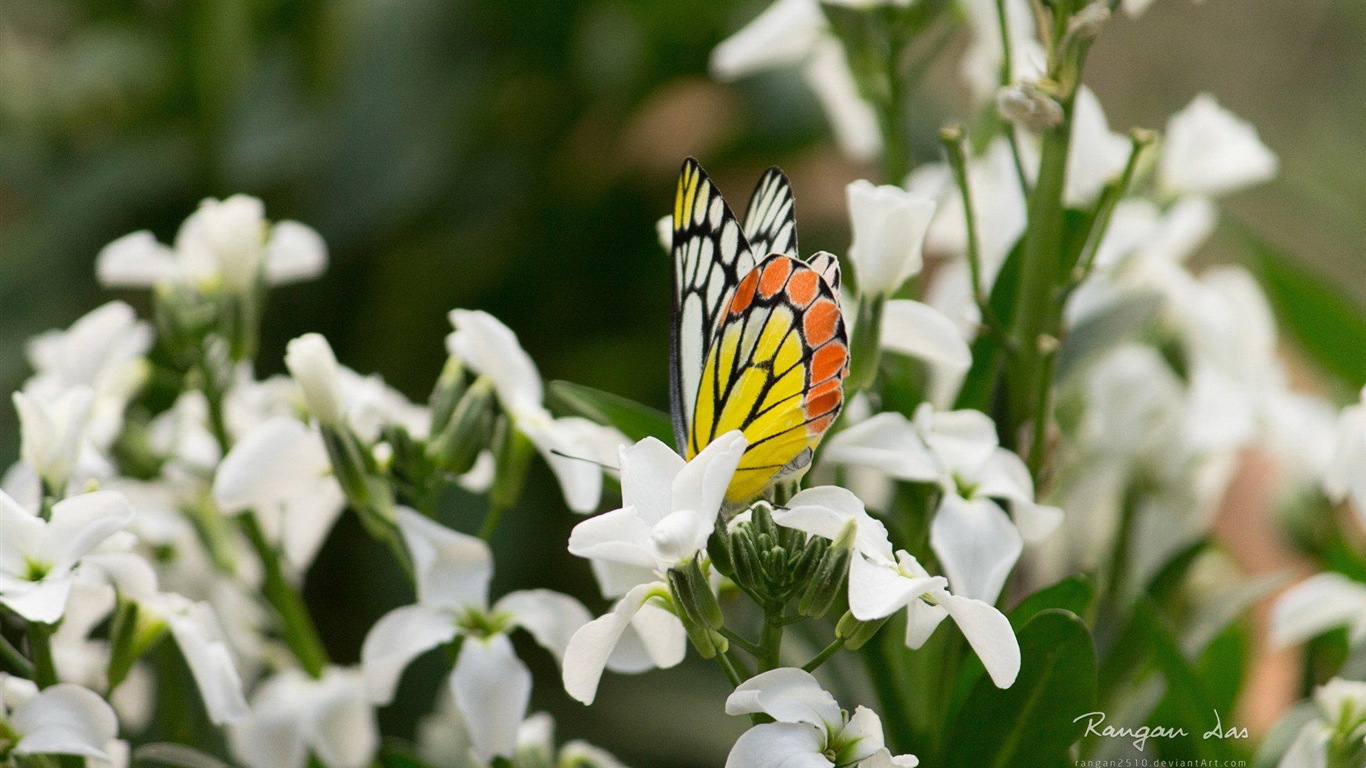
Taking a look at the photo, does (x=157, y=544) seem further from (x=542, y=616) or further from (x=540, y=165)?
(x=540, y=165)

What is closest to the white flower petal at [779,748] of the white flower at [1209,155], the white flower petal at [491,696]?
the white flower petal at [491,696]

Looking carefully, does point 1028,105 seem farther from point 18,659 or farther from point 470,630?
point 18,659

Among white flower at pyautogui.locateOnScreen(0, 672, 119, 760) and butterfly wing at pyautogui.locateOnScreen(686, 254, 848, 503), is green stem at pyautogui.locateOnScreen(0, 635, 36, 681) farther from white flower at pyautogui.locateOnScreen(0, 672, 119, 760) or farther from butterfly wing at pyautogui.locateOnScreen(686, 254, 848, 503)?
butterfly wing at pyautogui.locateOnScreen(686, 254, 848, 503)

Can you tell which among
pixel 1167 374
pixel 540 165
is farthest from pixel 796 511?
pixel 540 165

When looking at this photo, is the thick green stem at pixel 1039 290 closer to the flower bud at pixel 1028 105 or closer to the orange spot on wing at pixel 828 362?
the flower bud at pixel 1028 105

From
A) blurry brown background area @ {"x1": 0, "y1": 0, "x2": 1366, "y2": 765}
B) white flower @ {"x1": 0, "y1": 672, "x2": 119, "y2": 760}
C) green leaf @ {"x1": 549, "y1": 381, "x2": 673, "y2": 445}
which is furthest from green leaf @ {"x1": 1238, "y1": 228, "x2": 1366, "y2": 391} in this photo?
white flower @ {"x1": 0, "y1": 672, "x2": 119, "y2": 760}

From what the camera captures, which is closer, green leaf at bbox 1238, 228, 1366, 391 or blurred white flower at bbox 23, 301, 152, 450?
blurred white flower at bbox 23, 301, 152, 450
